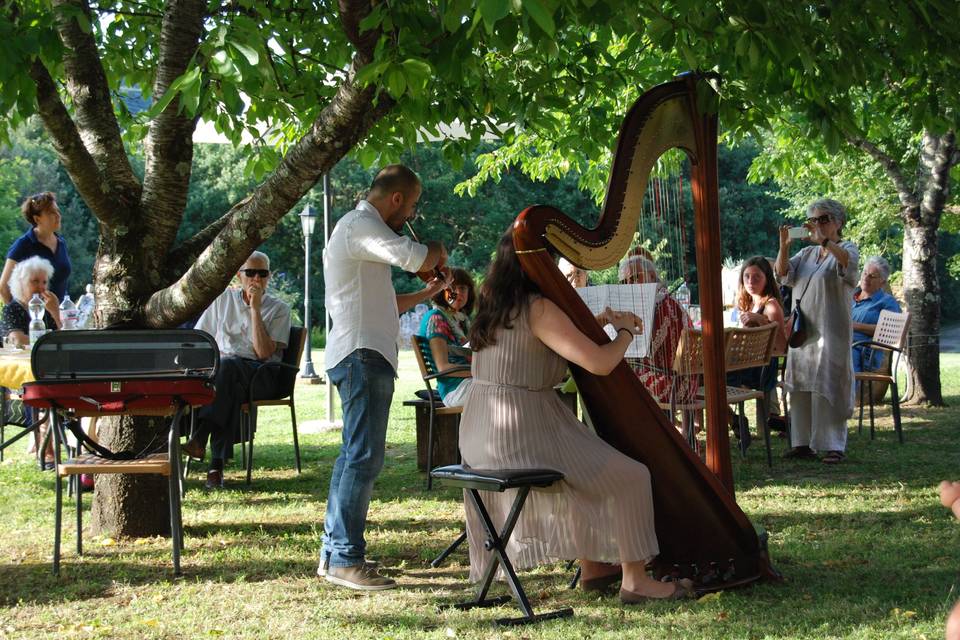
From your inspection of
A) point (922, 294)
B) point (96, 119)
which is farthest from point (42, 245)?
point (922, 294)

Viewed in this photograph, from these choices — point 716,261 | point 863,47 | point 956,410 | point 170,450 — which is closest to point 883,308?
point 956,410

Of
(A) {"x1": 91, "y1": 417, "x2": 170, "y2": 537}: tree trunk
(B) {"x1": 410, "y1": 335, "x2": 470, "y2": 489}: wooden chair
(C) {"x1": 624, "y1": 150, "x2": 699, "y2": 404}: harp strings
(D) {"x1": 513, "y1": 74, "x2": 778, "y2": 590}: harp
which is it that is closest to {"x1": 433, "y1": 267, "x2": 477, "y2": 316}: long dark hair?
(B) {"x1": 410, "y1": 335, "x2": 470, "y2": 489}: wooden chair

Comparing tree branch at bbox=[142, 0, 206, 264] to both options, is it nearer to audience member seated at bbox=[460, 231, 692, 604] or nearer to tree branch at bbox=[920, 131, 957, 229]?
audience member seated at bbox=[460, 231, 692, 604]

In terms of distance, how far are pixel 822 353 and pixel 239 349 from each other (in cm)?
440

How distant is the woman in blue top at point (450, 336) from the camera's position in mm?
7734

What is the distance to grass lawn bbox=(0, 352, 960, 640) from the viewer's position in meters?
4.22

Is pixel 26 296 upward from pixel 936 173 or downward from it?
downward

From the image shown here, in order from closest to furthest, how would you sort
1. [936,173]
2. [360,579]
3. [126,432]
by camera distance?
[360,579]
[126,432]
[936,173]

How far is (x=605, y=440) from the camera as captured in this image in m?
4.57

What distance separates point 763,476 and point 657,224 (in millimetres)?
3407

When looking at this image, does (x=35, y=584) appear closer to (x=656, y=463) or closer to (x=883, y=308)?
(x=656, y=463)

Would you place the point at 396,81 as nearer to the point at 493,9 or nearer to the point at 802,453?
the point at 493,9

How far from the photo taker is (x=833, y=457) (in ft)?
27.5

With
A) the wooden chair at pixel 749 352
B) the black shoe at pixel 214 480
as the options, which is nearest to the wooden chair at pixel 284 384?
the black shoe at pixel 214 480
